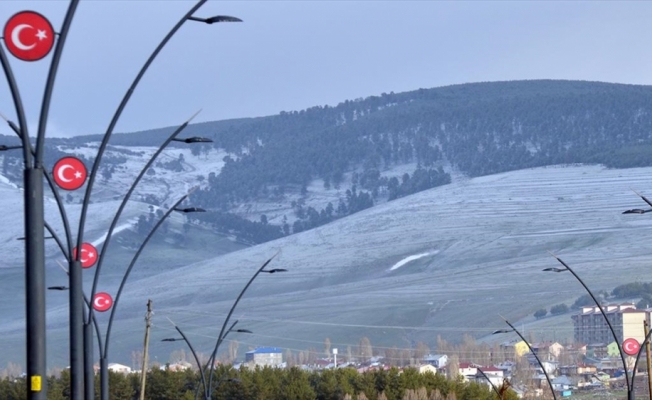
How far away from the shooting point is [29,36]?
14.2m

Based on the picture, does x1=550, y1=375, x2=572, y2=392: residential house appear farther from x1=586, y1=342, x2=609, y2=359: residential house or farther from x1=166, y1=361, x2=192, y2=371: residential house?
x1=166, y1=361, x2=192, y2=371: residential house

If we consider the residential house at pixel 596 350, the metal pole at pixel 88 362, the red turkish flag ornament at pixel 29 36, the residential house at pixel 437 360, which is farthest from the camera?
the residential house at pixel 596 350

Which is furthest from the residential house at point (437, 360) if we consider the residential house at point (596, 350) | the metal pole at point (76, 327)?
the metal pole at point (76, 327)

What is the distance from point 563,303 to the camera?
171500 millimetres

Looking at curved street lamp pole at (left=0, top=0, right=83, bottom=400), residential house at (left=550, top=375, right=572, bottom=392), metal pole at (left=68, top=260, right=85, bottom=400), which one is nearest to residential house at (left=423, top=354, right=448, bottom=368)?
residential house at (left=550, top=375, right=572, bottom=392)

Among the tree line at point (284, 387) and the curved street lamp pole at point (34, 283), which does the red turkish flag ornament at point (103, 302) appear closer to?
the curved street lamp pole at point (34, 283)

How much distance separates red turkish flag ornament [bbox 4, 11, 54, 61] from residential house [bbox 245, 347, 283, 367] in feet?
453

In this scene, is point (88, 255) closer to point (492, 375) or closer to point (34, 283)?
point (34, 283)

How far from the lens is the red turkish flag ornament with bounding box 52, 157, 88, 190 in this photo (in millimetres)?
18250

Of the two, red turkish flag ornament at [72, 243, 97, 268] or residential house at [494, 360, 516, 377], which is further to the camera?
residential house at [494, 360, 516, 377]

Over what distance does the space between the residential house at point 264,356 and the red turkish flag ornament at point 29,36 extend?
453 ft

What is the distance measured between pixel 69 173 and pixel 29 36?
14.3 feet

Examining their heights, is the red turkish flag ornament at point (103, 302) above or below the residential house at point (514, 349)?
above

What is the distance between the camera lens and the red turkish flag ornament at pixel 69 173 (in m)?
18.2
